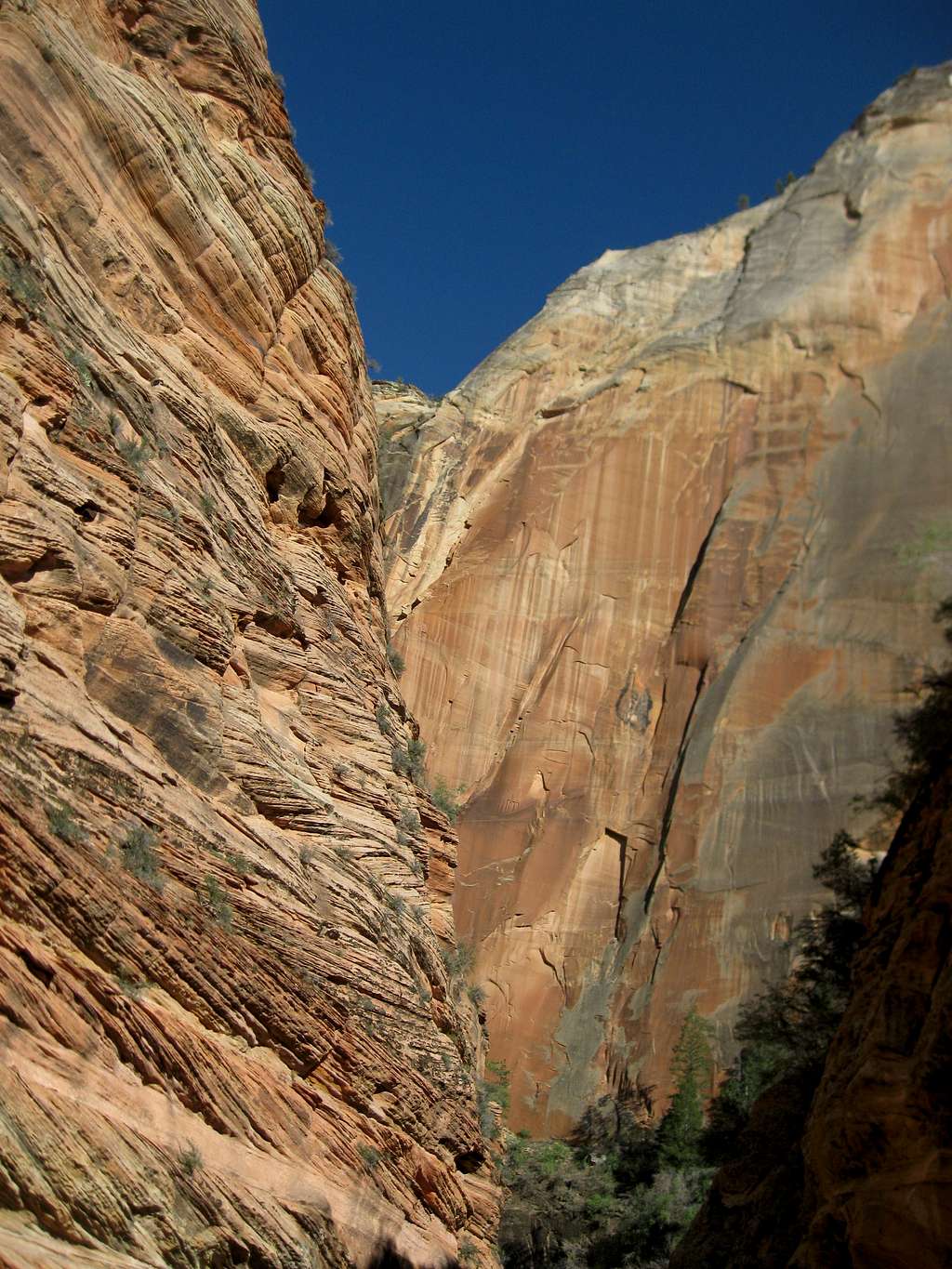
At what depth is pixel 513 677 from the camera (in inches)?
1410

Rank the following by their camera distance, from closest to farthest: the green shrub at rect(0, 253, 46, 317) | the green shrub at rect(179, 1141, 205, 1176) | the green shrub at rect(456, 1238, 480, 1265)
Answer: the green shrub at rect(179, 1141, 205, 1176), the green shrub at rect(0, 253, 46, 317), the green shrub at rect(456, 1238, 480, 1265)

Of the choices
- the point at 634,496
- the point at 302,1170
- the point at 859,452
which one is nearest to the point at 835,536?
the point at 859,452

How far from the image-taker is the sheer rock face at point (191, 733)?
848 centimetres

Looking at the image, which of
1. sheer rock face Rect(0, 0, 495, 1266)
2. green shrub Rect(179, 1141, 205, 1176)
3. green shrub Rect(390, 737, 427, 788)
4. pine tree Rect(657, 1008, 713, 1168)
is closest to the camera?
sheer rock face Rect(0, 0, 495, 1266)

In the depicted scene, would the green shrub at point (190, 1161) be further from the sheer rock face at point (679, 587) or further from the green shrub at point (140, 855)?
the sheer rock face at point (679, 587)

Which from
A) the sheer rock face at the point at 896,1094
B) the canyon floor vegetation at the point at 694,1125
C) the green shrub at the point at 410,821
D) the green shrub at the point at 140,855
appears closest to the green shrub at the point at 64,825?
the green shrub at the point at 140,855

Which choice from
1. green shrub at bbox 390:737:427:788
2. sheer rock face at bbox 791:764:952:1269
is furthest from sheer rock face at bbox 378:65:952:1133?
sheer rock face at bbox 791:764:952:1269

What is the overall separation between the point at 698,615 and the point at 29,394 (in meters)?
26.4

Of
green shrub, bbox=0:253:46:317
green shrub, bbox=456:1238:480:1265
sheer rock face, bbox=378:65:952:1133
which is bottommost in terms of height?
green shrub, bbox=456:1238:480:1265

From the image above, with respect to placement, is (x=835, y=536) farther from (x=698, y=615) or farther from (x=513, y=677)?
(x=513, y=677)

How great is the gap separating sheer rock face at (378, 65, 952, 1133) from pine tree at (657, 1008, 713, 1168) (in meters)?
0.51

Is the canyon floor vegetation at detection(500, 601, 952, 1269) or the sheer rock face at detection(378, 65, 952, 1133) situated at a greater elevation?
the sheer rock face at detection(378, 65, 952, 1133)

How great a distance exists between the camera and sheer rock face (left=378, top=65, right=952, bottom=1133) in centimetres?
2975

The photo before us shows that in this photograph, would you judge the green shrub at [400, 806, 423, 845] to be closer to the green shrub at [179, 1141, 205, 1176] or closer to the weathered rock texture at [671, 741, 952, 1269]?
the weathered rock texture at [671, 741, 952, 1269]
